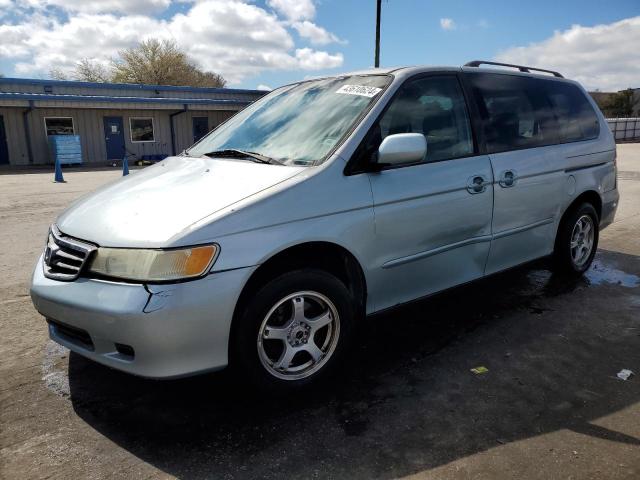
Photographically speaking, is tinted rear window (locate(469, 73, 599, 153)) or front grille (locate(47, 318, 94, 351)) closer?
front grille (locate(47, 318, 94, 351))

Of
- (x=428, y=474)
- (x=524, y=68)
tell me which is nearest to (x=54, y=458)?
(x=428, y=474)

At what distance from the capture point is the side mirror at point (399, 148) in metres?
2.81

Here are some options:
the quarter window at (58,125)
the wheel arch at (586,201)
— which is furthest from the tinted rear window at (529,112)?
the quarter window at (58,125)

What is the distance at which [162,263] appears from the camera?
7.40 feet

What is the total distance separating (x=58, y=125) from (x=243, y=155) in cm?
2364

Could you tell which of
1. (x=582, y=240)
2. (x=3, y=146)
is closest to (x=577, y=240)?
(x=582, y=240)

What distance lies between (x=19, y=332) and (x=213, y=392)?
1.78 metres

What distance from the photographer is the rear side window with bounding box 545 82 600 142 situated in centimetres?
434

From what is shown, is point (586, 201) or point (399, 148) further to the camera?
point (586, 201)

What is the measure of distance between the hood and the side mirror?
18.4 inches

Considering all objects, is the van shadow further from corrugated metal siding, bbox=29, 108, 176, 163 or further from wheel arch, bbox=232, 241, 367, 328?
corrugated metal siding, bbox=29, 108, 176, 163

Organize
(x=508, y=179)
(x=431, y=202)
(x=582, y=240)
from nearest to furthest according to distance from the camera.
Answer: (x=431, y=202)
(x=508, y=179)
(x=582, y=240)

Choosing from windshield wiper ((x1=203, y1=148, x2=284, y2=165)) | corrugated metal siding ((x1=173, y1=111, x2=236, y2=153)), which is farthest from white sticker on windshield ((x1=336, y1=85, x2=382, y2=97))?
corrugated metal siding ((x1=173, y1=111, x2=236, y2=153))

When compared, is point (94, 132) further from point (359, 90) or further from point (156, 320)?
point (156, 320)
